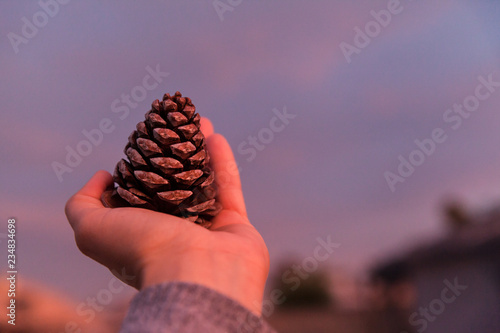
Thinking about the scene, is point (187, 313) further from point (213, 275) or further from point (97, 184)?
point (97, 184)

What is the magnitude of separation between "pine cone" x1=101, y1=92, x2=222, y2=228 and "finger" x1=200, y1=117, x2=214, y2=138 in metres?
0.38

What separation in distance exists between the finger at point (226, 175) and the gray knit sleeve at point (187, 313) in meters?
0.73

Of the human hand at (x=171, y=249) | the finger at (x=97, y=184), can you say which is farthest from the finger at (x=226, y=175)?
the finger at (x=97, y=184)

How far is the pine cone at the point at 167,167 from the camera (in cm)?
139

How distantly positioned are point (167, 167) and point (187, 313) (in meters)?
0.63

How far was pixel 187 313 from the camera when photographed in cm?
88

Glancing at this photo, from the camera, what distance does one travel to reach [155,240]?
1.14m

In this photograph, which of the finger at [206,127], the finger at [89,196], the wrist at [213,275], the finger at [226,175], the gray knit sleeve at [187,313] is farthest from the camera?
the finger at [206,127]

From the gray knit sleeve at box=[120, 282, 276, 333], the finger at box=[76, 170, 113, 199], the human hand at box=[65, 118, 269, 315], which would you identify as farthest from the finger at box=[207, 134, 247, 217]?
the gray knit sleeve at box=[120, 282, 276, 333]

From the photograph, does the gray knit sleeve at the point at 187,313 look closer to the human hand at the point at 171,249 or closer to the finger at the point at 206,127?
the human hand at the point at 171,249

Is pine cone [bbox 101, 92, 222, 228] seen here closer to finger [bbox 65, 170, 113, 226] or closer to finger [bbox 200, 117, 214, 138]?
finger [bbox 65, 170, 113, 226]

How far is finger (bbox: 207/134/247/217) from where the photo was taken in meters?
1.66

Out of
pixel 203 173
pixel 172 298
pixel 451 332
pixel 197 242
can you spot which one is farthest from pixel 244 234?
pixel 451 332

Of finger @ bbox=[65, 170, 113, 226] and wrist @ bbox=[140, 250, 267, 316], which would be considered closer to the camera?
wrist @ bbox=[140, 250, 267, 316]
